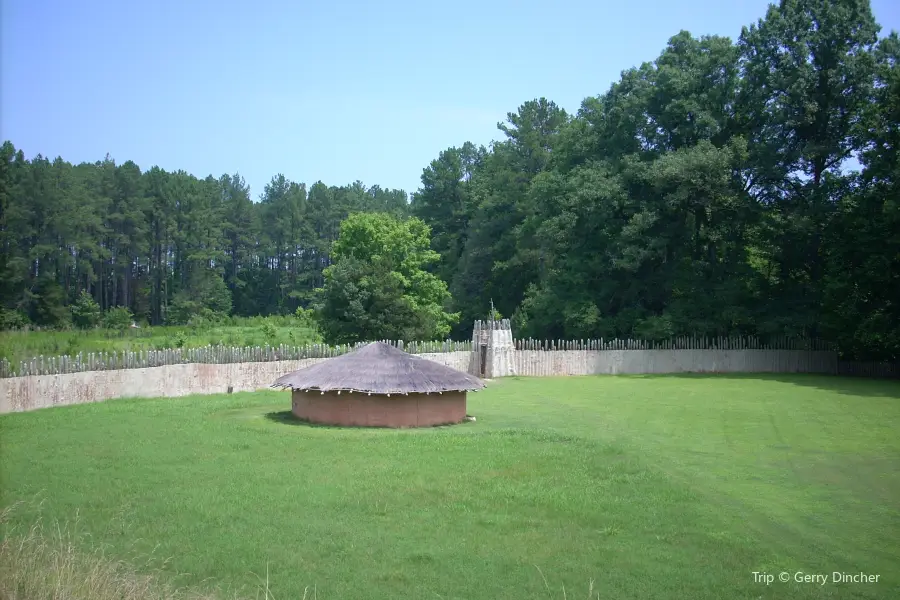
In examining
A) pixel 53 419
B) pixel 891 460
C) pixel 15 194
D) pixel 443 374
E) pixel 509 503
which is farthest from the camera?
pixel 15 194

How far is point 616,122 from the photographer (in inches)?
1604

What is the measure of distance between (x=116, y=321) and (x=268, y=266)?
30.5 meters

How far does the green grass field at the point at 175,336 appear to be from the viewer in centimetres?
3119

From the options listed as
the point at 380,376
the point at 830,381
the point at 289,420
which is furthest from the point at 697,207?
the point at 289,420

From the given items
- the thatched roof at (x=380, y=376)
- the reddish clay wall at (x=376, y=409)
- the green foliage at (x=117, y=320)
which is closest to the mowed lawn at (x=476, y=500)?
the reddish clay wall at (x=376, y=409)

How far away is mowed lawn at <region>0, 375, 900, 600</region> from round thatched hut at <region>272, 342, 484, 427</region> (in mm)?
709

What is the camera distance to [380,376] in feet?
57.8

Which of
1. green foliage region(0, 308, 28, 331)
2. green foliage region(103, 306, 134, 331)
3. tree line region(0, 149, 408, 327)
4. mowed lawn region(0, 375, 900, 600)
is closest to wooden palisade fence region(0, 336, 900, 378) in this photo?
mowed lawn region(0, 375, 900, 600)

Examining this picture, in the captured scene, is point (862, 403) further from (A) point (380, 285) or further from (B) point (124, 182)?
(B) point (124, 182)

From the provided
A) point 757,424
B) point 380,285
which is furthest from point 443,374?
point 380,285

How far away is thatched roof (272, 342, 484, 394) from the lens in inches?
681

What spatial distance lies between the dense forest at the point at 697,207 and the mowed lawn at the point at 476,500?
16.4 m

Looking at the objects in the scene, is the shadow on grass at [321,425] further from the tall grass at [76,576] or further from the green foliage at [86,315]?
the green foliage at [86,315]

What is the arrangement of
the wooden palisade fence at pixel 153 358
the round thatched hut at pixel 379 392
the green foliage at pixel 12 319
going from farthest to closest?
the green foliage at pixel 12 319
the wooden palisade fence at pixel 153 358
the round thatched hut at pixel 379 392
